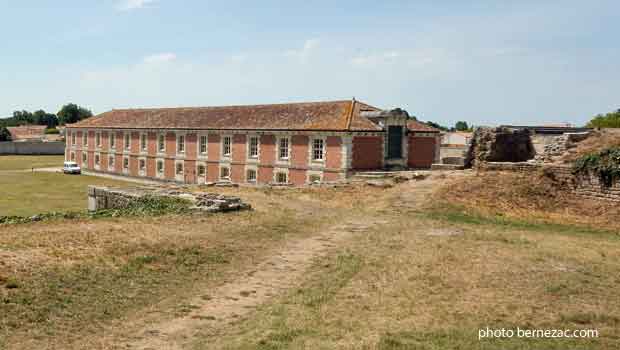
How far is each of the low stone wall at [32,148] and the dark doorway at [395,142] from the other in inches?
2652

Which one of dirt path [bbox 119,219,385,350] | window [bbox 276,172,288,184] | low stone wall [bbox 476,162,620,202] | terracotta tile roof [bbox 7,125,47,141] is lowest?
dirt path [bbox 119,219,385,350]

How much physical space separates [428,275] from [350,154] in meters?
24.0

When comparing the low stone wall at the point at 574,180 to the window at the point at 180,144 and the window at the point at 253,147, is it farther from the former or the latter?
the window at the point at 180,144

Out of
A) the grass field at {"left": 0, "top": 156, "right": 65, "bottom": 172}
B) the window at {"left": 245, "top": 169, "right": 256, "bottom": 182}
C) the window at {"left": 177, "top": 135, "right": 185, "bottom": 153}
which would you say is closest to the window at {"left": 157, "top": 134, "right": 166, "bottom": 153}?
the window at {"left": 177, "top": 135, "right": 185, "bottom": 153}

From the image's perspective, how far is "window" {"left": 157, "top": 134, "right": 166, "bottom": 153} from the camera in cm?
4727

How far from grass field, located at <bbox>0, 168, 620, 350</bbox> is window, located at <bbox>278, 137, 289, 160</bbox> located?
73.9ft

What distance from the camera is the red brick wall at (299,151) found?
3566 cm

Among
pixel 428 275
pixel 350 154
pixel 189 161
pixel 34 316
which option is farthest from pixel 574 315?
pixel 189 161

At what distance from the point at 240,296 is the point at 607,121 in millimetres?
75556

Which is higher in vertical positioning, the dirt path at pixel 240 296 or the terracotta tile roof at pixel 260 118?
the terracotta tile roof at pixel 260 118

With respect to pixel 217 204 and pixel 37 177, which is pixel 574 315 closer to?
pixel 217 204

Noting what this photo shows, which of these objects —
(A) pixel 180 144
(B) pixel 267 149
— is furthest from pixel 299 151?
(A) pixel 180 144

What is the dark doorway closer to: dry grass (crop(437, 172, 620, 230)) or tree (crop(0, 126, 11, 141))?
dry grass (crop(437, 172, 620, 230))

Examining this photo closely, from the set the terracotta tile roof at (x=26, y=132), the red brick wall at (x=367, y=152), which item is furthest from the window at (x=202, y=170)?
the terracotta tile roof at (x=26, y=132)
